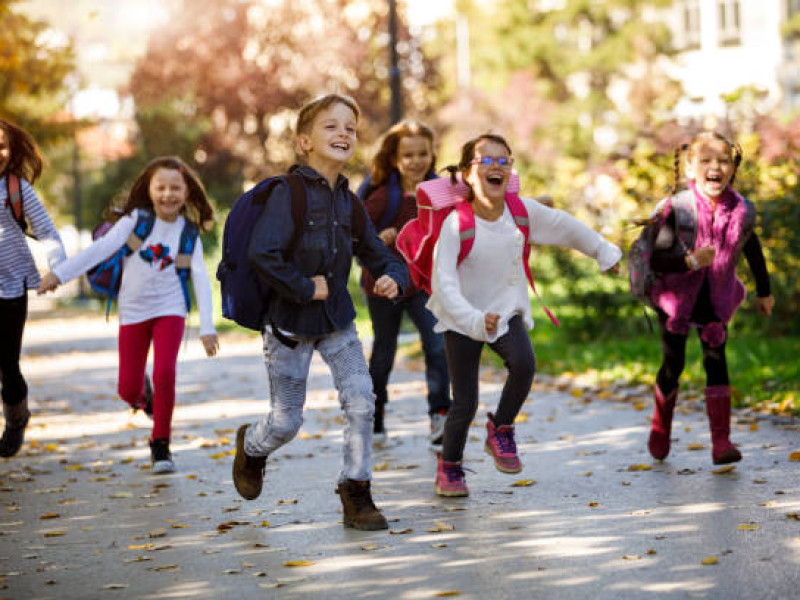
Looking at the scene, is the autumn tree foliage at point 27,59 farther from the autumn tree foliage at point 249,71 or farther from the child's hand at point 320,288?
the child's hand at point 320,288

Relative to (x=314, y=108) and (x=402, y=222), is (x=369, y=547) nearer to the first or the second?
(x=314, y=108)

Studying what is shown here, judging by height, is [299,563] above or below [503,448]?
below

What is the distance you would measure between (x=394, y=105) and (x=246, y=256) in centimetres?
1101

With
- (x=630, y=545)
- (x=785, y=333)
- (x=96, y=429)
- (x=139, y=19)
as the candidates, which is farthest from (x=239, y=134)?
(x=630, y=545)

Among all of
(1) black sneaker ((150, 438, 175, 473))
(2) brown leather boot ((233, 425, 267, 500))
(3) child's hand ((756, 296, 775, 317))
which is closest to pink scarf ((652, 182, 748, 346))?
(3) child's hand ((756, 296, 775, 317))

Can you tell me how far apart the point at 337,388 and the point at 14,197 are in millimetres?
2800

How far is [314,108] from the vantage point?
5.69 meters

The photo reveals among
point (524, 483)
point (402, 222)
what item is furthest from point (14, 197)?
point (524, 483)

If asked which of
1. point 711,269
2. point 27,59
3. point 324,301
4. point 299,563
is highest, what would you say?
point 27,59

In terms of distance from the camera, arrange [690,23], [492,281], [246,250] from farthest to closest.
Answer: [690,23]
[492,281]
[246,250]

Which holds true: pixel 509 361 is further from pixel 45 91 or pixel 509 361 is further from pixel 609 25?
pixel 609 25

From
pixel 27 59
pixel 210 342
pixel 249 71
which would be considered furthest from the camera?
pixel 249 71

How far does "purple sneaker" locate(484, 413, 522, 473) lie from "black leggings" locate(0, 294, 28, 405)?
2950 millimetres

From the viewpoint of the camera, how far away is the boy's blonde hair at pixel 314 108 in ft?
18.7
